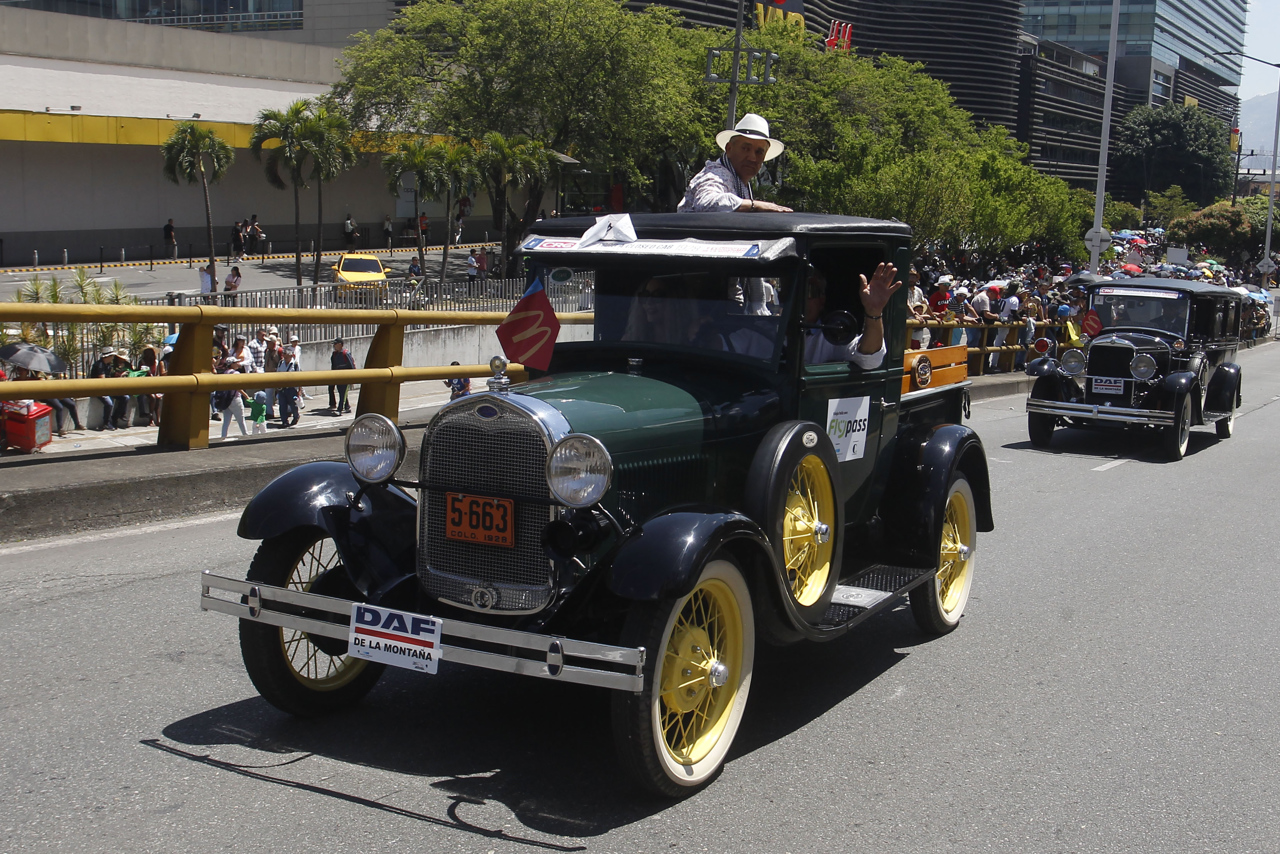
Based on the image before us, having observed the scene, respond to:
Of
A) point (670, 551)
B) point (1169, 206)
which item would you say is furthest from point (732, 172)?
point (1169, 206)

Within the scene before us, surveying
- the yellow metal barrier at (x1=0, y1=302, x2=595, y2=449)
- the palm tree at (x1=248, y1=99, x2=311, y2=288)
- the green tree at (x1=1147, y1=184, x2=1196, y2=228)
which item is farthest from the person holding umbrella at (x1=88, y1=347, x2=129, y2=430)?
the green tree at (x1=1147, y1=184, x2=1196, y2=228)

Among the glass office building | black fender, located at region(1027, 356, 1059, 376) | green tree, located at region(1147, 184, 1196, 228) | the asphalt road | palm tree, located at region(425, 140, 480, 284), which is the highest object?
the glass office building

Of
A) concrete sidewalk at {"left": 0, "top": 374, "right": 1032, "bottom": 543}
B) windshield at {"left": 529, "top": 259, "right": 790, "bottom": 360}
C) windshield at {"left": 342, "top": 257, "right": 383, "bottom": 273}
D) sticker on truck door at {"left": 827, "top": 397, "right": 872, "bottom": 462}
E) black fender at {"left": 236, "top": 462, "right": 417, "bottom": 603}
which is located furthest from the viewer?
windshield at {"left": 342, "top": 257, "right": 383, "bottom": 273}

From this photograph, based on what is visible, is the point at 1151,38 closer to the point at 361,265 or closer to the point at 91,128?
the point at 361,265

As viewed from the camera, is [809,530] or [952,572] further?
[952,572]

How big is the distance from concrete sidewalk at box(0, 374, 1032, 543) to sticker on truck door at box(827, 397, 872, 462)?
4.13 metres

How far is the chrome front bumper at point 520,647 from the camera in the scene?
3625 mm

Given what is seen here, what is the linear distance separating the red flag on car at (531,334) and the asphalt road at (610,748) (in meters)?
1.39

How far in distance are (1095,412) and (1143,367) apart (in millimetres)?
807

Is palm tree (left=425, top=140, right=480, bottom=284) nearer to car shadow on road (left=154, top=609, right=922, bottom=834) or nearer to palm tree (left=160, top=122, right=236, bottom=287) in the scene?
palm tree (left=160, top=122, right=236, bottom=287)

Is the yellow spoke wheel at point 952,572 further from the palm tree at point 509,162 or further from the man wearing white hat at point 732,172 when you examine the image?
the palm tree at point 509,162

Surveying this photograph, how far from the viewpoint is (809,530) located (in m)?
4.89

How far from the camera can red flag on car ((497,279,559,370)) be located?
502 centimetres

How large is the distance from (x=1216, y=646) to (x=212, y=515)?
585 centimetres
